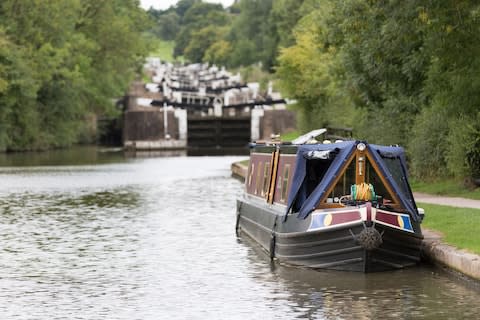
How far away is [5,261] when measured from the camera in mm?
22734

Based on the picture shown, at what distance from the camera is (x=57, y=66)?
285 feet

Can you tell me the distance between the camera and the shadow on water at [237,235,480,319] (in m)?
16.6

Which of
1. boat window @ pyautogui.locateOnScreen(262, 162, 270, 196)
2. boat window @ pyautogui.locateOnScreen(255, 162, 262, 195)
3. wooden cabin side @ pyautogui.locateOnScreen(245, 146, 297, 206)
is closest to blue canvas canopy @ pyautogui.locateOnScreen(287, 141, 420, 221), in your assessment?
wooden cabin side @ pyautogui.locateOnScreen(245, 146, 297, 206)

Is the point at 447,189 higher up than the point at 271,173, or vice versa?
the point at 271,173

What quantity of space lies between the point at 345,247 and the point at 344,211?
65 centimetres

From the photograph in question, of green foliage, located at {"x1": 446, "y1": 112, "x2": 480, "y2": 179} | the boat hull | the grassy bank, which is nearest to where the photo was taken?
the boat hull

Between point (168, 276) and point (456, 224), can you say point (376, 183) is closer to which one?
point (456, 224)

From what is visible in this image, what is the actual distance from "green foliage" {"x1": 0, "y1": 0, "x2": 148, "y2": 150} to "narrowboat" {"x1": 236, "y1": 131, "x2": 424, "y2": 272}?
56.4 meters

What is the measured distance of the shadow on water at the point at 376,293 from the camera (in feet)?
54.6

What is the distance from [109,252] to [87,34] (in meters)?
76.6

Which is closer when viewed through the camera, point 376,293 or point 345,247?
point 376,293

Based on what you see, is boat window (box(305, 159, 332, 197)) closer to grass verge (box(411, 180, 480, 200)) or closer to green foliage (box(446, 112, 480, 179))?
grass verge (box(411, 180, 480, 200))

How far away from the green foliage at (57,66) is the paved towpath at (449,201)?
51084 millimetres

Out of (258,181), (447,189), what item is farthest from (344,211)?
(447,189)
